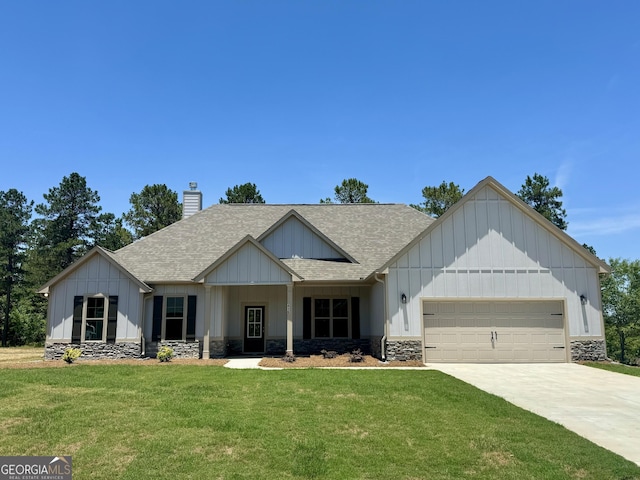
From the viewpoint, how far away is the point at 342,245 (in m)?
19.2

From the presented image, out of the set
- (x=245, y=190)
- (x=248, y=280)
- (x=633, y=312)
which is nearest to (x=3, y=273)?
(x=245, y=190)

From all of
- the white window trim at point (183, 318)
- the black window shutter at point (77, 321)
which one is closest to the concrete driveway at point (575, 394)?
the white window trim at point (183, 318)

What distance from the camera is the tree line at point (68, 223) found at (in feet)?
102

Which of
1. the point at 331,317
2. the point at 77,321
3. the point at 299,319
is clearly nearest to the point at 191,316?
the point at 77,321

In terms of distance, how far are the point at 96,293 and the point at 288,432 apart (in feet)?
41.6

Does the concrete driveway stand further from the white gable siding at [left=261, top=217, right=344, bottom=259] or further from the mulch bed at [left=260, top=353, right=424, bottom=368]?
the white gable siding at [left=261, top=217, right=344, bottom=259]

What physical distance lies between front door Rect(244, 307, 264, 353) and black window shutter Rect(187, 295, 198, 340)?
229cm

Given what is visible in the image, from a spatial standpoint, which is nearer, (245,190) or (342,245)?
(342,245)

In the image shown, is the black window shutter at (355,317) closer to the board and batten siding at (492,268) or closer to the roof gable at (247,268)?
the board and batten siding at (492,268)

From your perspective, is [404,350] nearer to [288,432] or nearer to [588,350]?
[588,350]

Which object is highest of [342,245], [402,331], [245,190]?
[245,190]

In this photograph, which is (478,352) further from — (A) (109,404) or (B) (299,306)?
(A) (109,404)

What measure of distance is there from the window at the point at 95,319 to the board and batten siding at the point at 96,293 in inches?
14.0

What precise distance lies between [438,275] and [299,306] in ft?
20.0
